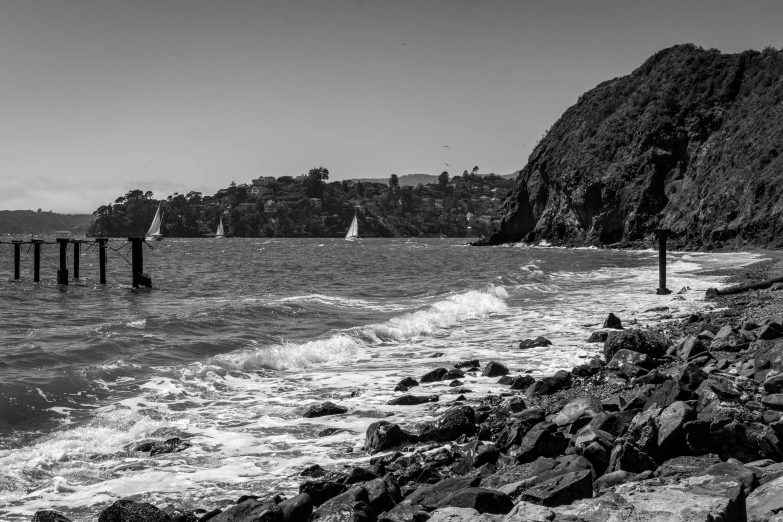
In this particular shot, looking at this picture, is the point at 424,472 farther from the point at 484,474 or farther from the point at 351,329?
the point at 351,329

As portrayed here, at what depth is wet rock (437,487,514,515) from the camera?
543 centimetres

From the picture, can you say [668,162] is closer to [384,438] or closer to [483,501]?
[384,438]

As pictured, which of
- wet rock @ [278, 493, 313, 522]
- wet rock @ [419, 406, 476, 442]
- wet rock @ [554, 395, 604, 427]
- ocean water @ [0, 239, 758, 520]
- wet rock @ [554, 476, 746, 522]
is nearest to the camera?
wet rock @ [554, 476, 746, 522]

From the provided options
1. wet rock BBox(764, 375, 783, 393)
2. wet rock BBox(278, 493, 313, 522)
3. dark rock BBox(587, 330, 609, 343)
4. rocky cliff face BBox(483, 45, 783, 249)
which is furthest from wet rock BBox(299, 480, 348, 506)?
rocky cliff face BBox(483, 45, 783, 249)

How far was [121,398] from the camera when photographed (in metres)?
11.7

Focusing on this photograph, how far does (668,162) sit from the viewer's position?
78.2m

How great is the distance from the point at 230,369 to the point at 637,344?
7845 mm

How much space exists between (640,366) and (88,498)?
321 inches

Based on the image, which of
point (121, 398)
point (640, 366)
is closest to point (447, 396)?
point (640, 366)

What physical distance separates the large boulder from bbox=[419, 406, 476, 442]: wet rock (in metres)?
4.62

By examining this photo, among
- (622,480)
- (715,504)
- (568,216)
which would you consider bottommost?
(622,480)

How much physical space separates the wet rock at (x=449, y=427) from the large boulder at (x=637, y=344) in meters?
4.62

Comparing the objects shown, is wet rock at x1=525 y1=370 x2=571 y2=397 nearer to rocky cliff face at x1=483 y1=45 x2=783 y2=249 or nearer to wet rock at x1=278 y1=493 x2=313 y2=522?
wet rock at x1=278 y1=493 x2=313 y2=522

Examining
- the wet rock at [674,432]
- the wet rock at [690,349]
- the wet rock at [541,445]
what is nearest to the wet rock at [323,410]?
the wet rock at [541,445]
